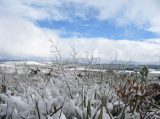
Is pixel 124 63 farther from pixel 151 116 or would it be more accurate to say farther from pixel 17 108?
pixel 17 108

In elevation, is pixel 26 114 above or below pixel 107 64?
below

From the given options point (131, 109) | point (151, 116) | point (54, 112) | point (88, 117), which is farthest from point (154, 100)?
point (54, 112)

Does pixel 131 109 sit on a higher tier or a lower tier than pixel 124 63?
lower

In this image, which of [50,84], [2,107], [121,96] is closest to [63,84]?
[50,84]

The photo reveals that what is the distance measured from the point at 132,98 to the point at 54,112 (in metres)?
1.87

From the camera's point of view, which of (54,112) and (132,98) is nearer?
(54,112)

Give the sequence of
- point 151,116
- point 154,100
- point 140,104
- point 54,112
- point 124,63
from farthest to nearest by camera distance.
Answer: point 124,63 < point 154,100 < point 140,104 < point 151,116 < point 54,112

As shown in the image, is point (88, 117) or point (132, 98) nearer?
point (88, 117)

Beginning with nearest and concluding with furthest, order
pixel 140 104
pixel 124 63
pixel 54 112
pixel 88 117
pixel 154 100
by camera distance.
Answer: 1. pixel 54 112
2. pixel 88 117
3. pixel 140 104
4. pixel 154 100
5. pixel 124 63

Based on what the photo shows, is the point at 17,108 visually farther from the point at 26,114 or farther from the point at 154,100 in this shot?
the point at 154,100

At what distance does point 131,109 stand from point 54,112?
1403 mm

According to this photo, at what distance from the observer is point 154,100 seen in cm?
570

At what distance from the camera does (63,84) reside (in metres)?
5.09

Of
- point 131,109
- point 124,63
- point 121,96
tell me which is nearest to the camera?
point 131,109
